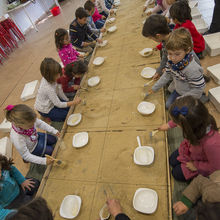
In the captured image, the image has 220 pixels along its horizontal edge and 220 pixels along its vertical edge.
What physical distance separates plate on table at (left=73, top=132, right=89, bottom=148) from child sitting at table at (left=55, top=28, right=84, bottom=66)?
1940 millimetres

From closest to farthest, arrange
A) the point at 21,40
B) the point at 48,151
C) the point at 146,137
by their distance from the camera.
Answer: the point at 146,137, the point at 48,151, the point at 21,40

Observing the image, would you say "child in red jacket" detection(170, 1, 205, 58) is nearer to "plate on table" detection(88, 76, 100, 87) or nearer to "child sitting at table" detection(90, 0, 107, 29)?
"plate on table" detection(88, 76, 100, 87)

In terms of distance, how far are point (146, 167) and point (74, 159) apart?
0.72 metres

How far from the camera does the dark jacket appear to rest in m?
3.76

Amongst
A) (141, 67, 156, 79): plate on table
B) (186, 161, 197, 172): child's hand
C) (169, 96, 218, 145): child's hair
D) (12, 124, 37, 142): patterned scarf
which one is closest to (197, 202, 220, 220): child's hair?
(169, 96, 218, 145): child's hair

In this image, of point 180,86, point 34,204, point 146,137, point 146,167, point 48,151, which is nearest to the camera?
point 34,204

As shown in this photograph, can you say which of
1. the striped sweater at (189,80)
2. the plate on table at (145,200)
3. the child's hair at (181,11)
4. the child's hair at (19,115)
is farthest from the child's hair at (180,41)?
the child's hair at (19,115)

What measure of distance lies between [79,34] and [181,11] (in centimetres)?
241

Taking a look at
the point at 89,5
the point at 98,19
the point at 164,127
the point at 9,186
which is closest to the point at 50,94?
the point at 9,186

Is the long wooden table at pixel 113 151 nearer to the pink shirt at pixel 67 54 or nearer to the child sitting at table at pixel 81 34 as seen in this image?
the pink shirt at pixel 67 54

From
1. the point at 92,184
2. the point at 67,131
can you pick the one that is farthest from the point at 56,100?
the point at 92,184

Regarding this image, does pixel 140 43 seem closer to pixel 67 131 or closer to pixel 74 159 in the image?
pixel 67 131

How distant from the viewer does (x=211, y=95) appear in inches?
87.4

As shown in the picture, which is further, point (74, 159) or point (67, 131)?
point (67, 131)
